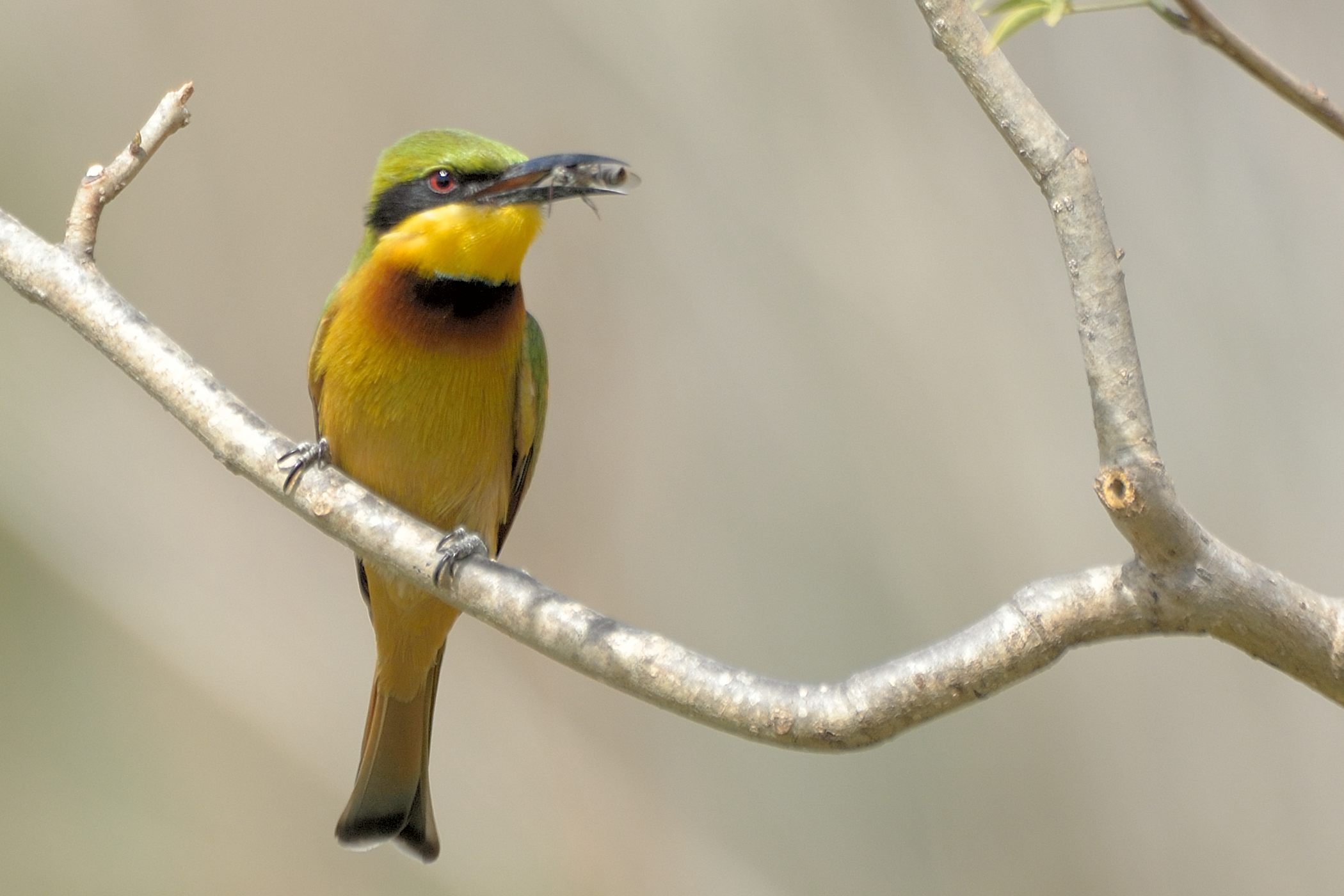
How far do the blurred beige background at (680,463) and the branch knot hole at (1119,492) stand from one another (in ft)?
6.78

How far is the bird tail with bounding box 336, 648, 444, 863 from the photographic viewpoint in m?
2.48

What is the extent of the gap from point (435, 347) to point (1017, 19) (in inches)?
56.6

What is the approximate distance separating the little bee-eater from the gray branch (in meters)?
→ 0.86

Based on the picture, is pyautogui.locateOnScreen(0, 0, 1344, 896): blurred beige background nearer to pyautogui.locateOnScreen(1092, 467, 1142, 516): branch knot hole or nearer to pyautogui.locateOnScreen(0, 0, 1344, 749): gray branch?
pyautogui.locateOnScreen(0, 0, 1344, 749): gray branch

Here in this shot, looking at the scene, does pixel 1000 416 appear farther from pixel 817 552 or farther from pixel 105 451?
pixel 105 451

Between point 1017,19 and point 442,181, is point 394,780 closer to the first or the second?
point 442,181

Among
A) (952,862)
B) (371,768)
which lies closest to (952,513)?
(952,862)

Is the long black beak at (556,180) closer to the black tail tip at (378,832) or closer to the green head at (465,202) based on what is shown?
the green head at (465,202)

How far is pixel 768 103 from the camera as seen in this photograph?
3746 mm

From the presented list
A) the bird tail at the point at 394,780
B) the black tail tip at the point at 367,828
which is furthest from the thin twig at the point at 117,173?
the black tail tip at the point at 367,828

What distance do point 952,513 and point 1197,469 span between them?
738mm

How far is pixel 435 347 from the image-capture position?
7.30 ft

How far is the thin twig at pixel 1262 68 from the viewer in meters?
0.84

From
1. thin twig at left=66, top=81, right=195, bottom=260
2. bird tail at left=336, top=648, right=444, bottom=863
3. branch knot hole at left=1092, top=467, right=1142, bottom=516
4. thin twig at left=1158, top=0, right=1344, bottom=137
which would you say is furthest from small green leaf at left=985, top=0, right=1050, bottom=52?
bird tail at left=336, top=648, right=444, bottom=863
